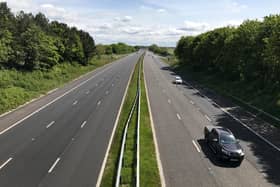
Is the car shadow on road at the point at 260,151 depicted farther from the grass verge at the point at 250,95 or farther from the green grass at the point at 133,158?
the green grass at the point at 133,158

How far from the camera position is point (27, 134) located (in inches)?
1159

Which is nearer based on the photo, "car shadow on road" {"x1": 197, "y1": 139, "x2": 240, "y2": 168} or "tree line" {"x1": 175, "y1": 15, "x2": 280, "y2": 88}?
"car shadow on road" {"x1": 197, "y1": 139, "x2": 240, "y2": 168}

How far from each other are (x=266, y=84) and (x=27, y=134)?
33.9 m

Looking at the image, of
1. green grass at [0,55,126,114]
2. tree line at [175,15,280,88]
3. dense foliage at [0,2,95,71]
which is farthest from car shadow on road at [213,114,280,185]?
dense foliage at [0,2,95,71]

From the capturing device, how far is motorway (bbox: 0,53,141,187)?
20047 mm

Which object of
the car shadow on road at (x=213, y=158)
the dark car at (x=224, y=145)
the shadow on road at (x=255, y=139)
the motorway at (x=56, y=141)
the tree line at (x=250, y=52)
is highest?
the tree line at (x=250, y=52)

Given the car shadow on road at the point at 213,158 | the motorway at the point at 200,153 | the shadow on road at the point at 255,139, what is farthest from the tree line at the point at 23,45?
the car shadow on road at the point at 213,158

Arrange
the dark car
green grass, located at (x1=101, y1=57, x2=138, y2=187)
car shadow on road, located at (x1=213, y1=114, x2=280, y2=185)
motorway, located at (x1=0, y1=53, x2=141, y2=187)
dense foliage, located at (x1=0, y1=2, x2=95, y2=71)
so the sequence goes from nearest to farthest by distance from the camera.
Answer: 1. green grass, located at (x1=101, y1=57, x2=138, y2=187)
2. motorway, located at (x1=0, y1=53, x2=141, y2=187)
3. car shadow on road, located at (x1=213, y1=114, x2=280, y2=185)
4. the dark car
5. dense foliage, located at (x1=0, y1=2, x2=95, y2=71)

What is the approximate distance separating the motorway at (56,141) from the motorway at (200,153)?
4422 mm

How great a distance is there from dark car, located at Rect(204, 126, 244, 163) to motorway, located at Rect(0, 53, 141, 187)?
24.5ft

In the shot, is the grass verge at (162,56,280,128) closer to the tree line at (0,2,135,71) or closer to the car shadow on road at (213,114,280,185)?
the car shadow on road at (213,114,280,185)

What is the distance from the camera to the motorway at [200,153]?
67.4 ft

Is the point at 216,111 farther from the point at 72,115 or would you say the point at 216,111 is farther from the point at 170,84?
the point at 170,84

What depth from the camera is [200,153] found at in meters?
25.1
